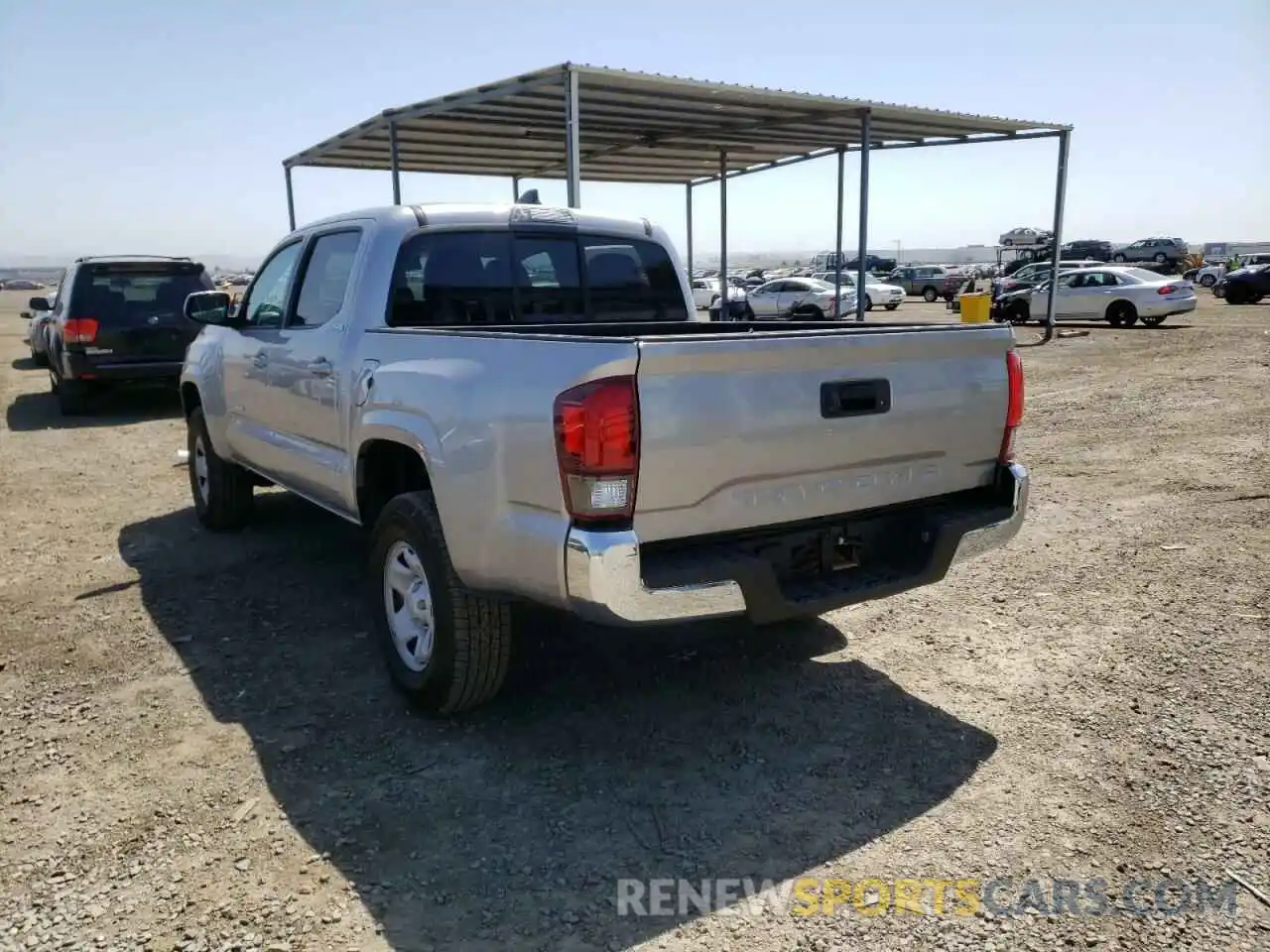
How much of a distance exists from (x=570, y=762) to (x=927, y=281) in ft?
140

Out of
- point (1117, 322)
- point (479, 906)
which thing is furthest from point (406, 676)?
point (1117, 322)

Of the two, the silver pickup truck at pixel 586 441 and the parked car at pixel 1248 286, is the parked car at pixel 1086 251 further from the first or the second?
the silver pickup truck at pixel 586 441

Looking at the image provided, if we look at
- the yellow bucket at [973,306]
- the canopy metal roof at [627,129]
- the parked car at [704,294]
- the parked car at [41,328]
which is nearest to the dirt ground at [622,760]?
the canopy metal roof at [627,129]

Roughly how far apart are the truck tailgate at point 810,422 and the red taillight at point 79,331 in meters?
10.3

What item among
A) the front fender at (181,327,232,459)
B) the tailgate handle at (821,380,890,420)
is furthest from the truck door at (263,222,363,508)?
the tailgate handle at (821,380,890,420)

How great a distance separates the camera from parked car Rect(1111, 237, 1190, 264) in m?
51.5

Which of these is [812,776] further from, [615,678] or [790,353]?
[790,353]

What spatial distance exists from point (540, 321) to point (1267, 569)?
13.7 ft

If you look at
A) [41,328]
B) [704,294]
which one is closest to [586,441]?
[41,328]

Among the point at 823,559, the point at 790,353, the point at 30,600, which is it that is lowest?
the point at 30,600

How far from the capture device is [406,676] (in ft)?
12.5

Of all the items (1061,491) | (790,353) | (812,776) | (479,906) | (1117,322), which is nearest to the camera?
(479,906)

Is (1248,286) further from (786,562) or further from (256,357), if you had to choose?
(786,562)

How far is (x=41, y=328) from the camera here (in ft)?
49.9
